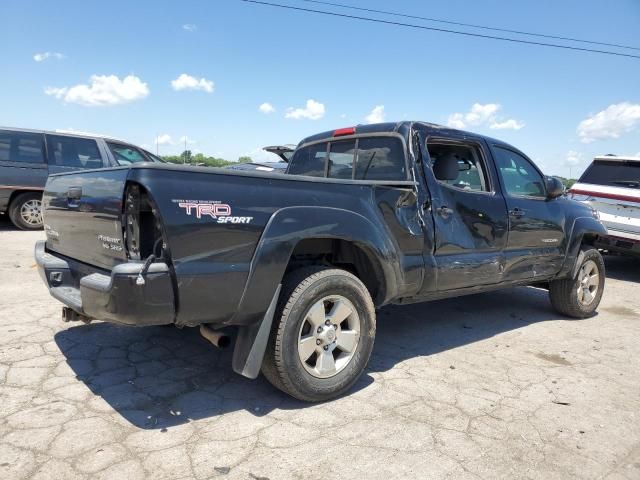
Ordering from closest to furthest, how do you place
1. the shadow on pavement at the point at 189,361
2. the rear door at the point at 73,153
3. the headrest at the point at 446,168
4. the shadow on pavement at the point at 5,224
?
the shadow on pavement at the point at 189,361
the headrest at the point at 446,168
the rear door at the point at 73,153
the shadow on pavement at the point at 5,224

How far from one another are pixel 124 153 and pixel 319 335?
8.13m

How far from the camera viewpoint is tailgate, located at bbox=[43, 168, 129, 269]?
8.32ft

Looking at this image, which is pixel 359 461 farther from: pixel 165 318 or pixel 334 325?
pixel 165 318

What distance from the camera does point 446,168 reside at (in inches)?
154

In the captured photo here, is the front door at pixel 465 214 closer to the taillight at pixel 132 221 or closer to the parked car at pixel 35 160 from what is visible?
the taillight at pixel 132 221

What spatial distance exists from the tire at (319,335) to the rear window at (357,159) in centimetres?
112

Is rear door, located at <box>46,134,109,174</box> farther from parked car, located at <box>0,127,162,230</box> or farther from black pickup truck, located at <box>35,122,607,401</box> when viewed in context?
black pickup truck, located at <box>35,122,607,401</box>

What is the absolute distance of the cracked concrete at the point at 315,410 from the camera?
239 centimetres

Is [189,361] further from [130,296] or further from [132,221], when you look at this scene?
[132,221]

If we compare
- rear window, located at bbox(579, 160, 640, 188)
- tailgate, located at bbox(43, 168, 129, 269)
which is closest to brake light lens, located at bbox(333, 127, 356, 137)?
tailgate, located at bbox(43, 168, 129, 269)

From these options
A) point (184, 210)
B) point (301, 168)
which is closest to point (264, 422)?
point (184, 210)

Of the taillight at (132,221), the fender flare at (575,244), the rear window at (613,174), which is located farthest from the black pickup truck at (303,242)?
the rear window at (613,174)

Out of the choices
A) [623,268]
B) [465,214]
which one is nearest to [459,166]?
[465,214]

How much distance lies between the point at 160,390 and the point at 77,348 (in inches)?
40.3
